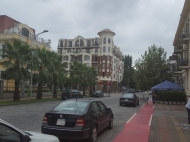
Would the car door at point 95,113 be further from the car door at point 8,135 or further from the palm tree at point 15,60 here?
the palm tree at point 15,60

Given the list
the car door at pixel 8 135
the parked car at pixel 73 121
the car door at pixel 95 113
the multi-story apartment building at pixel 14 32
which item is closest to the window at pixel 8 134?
the car door at pixel 8 135

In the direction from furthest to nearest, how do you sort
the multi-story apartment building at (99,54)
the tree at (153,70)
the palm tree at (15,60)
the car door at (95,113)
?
the multi-story apartment building at (99,54) < the tree at (153,70) < the palm tree at (15,60) < the car door at (95,113)

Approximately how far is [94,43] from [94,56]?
5.47 metres

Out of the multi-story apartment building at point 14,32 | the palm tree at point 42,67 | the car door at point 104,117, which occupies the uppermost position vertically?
the multi-story apartment building at point 14,32

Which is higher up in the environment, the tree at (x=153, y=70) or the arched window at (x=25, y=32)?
the arched window at (x=25, y=32)

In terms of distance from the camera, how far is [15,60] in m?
24.3

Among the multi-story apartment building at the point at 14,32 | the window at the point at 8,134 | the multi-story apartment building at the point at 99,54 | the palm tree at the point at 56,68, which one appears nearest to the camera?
the window at the point at 8,134

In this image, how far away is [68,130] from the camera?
23.4 feet

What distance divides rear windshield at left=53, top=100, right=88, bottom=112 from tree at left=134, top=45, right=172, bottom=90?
33551 millimetres

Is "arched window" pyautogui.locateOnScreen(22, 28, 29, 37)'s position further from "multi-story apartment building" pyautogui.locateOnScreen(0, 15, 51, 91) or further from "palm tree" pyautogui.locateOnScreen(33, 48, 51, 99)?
"palm tree" pyautogui.locateOnScreen(33, 48, 51, 99)

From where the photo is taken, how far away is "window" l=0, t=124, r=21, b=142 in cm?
335

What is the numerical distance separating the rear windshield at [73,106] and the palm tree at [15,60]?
16.5 metres

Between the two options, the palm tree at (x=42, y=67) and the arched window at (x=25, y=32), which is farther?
the arched window at (x=25, y=32)

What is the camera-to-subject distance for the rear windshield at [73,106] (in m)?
7.96
